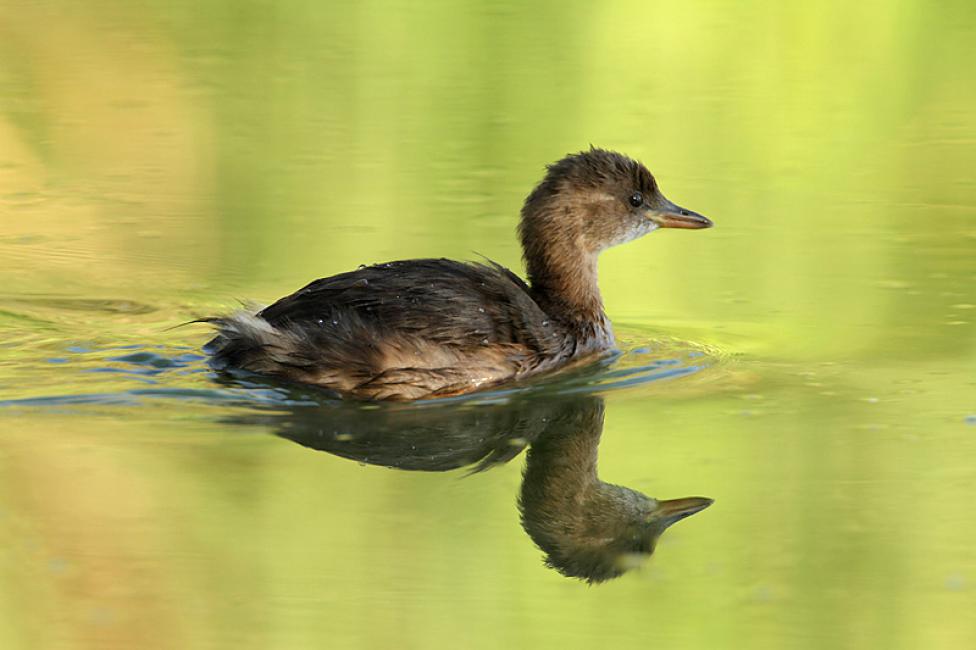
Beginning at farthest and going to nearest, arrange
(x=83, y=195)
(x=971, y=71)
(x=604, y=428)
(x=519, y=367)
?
(x=971, y=71) < (x=83, y=195) < (x=519, y=367) < (x=604, y=428)

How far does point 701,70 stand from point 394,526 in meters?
8.88

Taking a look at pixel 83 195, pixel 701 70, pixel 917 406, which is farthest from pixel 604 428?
pixel 701 70

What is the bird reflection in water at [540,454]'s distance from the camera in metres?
5.59

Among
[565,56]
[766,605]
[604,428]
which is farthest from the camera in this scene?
[565,56]

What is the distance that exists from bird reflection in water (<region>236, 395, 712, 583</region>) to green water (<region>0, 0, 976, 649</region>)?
0.28 feet

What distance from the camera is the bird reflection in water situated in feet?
18.3

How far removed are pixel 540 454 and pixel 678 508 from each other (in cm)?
87

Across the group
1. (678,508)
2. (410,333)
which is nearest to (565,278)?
(410,333)

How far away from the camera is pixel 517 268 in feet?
29.4

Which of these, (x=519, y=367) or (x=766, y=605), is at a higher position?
(x=519, y=367)

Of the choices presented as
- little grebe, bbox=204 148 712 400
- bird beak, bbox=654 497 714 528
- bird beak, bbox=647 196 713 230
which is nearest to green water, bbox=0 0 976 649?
bird beak, bbox=654 497 714 528

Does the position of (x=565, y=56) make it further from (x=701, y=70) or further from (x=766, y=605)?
(x=766, y=605)

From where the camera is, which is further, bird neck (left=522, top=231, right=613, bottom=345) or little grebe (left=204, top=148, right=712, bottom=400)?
bird neck (left=522, top=231, right=613, bottom=345)

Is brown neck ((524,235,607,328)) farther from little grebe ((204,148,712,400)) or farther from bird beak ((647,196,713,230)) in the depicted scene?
bird beak ((647,196,713,230))
